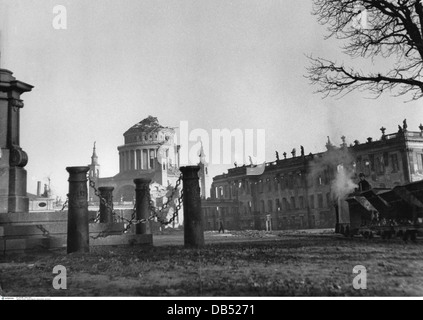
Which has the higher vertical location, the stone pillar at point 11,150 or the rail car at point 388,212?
the stone pillar at point 11,150

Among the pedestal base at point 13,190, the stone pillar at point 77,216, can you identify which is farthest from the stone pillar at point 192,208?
the pedestal base at point 13,190

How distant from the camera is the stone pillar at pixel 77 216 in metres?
9.90

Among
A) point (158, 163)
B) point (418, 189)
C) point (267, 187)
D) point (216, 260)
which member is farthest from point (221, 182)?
point (216, 260)

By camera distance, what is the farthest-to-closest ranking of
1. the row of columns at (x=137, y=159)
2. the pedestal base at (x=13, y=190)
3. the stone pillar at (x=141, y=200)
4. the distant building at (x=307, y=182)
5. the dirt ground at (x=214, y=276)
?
the row of columns at (x=137, y=159), the distant building at (x=307, y=182), the stone pillar at (x=141, y=200), the pedestal base at (x=13, y=190), the dirt ground at (x=214, y=276)

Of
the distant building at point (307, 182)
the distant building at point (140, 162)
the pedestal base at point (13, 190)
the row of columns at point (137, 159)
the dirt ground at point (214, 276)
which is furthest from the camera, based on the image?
the row of columns at point (137, 159)

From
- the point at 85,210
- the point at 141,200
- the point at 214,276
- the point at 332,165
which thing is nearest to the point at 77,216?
the point at 85,210

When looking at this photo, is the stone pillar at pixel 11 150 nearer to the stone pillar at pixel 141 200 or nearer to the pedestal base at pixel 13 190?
the pedestal base at pixel 13 190

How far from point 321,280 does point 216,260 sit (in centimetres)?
292

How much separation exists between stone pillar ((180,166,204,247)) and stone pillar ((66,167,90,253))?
2.83 meters

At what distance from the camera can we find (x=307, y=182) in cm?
5709

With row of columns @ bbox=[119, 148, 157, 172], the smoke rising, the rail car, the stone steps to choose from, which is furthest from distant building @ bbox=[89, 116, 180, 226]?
the stone steps

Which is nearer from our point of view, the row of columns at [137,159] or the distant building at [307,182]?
the distant building at [307,182]

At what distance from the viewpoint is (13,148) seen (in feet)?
36.9

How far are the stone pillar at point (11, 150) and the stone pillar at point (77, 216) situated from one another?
6.66 feet
